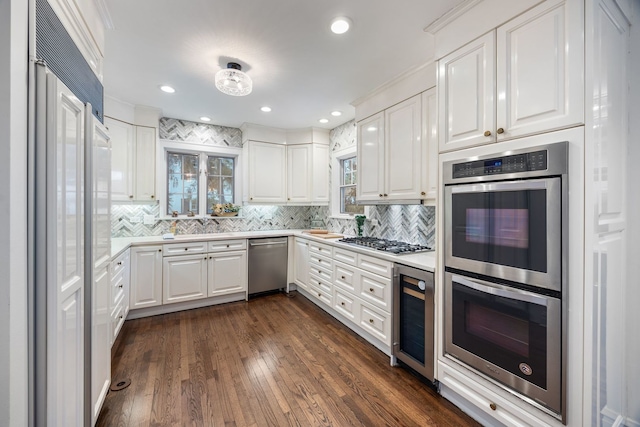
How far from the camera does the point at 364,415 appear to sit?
68.4 inches

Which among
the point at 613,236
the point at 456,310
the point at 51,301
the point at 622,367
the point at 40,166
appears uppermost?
the point at 40,166

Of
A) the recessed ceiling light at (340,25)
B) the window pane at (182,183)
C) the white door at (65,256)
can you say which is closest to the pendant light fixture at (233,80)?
the recessed ceiling light at (340,25)

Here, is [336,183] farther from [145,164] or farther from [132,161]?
[132,161]

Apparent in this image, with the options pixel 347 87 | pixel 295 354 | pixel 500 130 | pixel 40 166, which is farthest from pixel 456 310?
pixel 347 87

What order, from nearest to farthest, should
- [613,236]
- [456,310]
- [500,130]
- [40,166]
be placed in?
[40,166] → [613,236] → [500,130] → [456,310]

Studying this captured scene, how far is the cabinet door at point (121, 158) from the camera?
124 inches

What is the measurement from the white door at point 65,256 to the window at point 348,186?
3.19 metres

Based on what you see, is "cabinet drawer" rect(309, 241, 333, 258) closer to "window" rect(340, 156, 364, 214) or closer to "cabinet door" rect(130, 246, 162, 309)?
"window" rect(340, 156, 364, 214)

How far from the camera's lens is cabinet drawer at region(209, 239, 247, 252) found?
11.9 feet

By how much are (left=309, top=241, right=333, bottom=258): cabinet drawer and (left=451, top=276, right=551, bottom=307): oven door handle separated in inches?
67.2

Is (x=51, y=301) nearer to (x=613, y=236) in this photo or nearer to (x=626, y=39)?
(x=613, y=236)

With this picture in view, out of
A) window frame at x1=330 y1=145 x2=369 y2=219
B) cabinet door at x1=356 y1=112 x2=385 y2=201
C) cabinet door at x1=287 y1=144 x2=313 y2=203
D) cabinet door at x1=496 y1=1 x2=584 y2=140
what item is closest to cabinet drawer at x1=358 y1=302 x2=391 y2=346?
cabinet door at x1=356 y1=112 x2=385 y2=201

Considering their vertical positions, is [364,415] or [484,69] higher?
[484,69]

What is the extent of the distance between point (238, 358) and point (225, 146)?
10.4 feet
